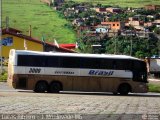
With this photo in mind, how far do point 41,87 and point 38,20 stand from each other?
6936 cm

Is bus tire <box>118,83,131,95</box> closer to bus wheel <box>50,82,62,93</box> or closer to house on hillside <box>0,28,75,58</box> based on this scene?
bus wheel <box>50,82,62,93</box>

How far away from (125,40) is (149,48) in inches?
170

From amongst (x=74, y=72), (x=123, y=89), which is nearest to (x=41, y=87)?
(x=74, y=72)

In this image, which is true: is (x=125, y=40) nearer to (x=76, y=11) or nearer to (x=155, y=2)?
(x=155, y=2)

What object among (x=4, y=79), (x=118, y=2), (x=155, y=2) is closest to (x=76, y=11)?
(x=118, y=2)

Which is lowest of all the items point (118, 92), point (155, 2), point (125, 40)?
point (118, 92)

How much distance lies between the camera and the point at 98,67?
2866 cm

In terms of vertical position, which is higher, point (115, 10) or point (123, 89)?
point (115, 10)

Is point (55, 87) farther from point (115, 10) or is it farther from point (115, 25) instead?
point (115, 10)

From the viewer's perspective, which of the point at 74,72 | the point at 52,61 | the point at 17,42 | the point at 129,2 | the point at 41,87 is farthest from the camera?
the point at 129,2

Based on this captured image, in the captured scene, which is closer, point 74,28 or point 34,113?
point 34,113

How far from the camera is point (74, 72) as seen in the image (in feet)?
93.0

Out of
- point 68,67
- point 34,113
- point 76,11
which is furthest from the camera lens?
point 76,11

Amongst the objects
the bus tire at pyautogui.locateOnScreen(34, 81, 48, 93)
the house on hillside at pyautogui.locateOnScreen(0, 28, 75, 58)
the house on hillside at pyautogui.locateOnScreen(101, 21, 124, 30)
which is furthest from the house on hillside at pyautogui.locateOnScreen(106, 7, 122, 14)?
the bus tire at pyautogui.locateOnScreen(34, 81, 48, 93)
